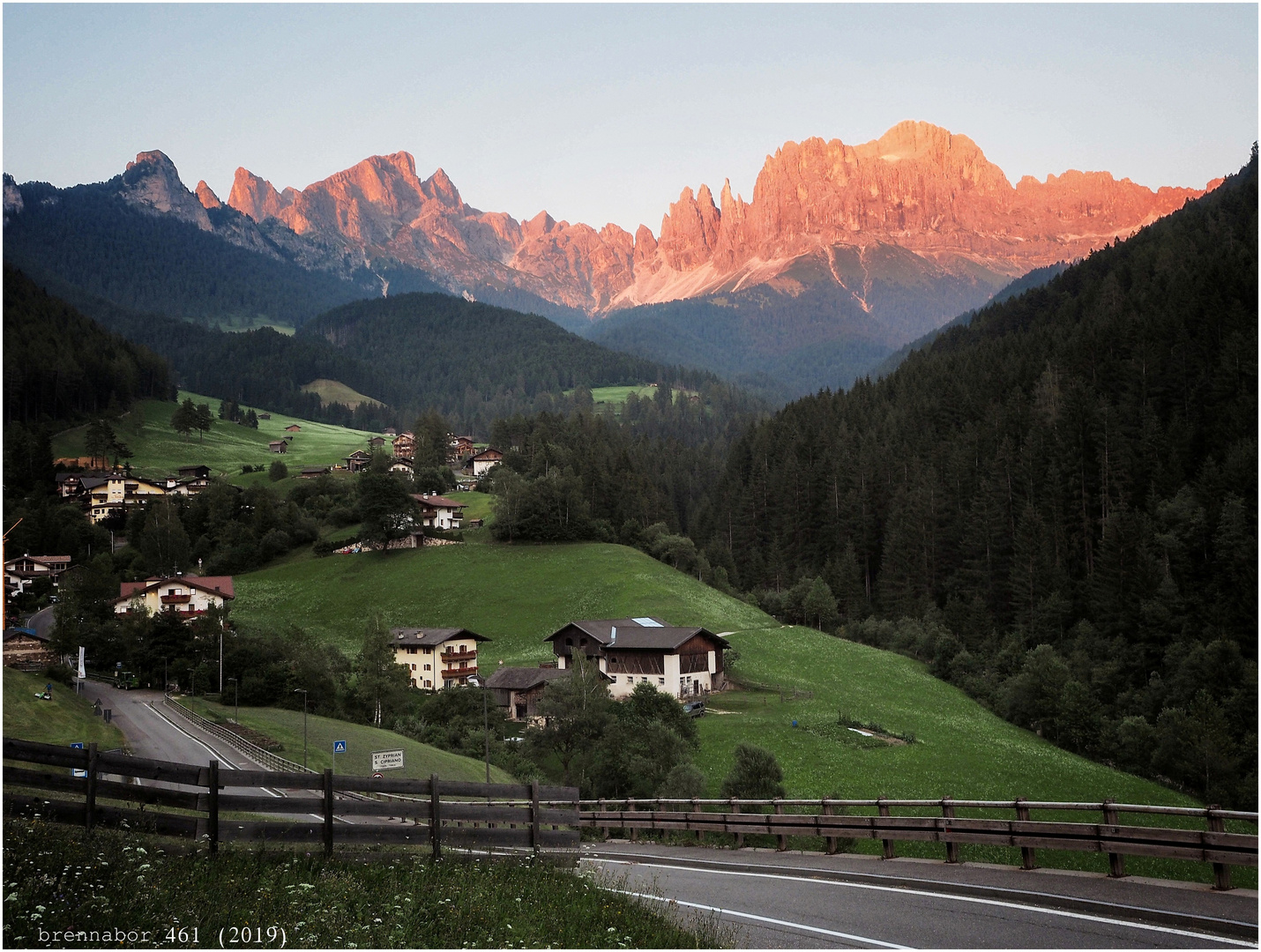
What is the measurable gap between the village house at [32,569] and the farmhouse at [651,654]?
7051 cm

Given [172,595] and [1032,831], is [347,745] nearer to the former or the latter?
[1032,831]

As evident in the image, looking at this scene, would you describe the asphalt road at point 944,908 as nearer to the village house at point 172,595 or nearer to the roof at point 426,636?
the roof at point 426,636

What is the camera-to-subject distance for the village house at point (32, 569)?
4596 inches

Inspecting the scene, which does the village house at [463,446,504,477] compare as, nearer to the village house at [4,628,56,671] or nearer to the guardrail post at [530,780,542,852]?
the village house at [4,628,56,671]

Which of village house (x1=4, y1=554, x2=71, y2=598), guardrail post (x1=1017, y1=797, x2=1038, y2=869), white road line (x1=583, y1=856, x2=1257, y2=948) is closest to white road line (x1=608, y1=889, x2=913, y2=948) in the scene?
white road line (x1=583, y1=856, x2=1257, y2=948)

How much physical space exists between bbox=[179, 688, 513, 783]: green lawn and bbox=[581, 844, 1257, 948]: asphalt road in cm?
3162

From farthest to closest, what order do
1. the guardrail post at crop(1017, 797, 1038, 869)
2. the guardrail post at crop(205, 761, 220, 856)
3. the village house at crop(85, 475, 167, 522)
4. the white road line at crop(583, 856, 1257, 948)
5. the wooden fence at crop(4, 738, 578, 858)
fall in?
the village house at crop(85, 475, 167, 522), the guardrail post at crop(1017, 797, 1038, 869), the wooden fence at crop(4, 738, 578, 858), the guardrail post at crop(205, 761, 220, 856), the white road line at crop(583, 856, 1257, 948)

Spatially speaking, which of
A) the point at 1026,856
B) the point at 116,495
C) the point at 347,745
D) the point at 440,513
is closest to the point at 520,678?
the point at 347,745

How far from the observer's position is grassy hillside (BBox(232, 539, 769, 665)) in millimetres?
98250

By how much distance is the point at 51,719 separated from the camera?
4744cm

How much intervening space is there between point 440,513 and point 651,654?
6787cm

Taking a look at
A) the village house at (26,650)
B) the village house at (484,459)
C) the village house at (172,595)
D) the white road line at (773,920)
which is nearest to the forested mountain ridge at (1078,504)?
the village house at (484,459)

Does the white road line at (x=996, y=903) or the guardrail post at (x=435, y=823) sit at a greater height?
the guardrail post at (x=435, y=823)

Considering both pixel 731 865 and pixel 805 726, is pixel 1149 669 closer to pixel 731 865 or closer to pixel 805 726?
pixel 805 726
